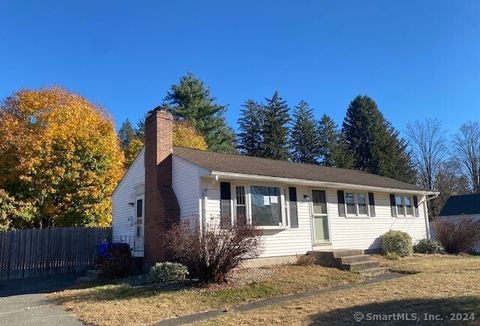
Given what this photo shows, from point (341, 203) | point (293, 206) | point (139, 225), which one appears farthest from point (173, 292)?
point (341, 203)

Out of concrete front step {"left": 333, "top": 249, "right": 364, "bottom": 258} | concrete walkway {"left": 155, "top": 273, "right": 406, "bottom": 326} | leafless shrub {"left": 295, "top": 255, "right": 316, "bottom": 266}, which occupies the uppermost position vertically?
concrete front step {"left": 333, "top": 249, "right": 364, "bottom": 258}

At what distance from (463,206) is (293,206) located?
24.0 m

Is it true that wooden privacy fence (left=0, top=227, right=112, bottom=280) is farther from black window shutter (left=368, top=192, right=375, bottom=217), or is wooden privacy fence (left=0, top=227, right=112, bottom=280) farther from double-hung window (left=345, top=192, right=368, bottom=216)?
black window shutter (left=368, top=192, right=375, bottom=217)

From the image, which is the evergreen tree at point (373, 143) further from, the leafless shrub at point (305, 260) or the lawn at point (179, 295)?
the lawn at point (179, 295)

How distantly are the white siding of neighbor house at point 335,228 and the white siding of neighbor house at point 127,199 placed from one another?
159 inches

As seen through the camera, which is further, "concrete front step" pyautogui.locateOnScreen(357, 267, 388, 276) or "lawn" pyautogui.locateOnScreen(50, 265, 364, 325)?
"concrete front step" pyautogui.locateOnScreen(357, 267, 388, 276)

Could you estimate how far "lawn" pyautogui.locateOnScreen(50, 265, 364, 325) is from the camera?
329 inches

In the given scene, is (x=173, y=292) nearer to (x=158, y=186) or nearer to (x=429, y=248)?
(x=158, y=186)

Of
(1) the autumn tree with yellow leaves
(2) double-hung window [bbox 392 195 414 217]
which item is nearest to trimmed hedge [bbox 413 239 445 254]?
(2) double-hung window [bbox 392 195 414 217]

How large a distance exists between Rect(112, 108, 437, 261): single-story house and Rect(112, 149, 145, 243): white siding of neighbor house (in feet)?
0.13

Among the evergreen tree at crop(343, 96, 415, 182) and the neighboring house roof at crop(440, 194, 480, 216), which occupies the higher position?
the evergreen tree at crop(343, 96, 415, 182)

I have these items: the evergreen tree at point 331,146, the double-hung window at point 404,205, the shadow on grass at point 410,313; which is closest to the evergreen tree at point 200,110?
the evergreen tree at point 331,146

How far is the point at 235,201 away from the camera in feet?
44.2

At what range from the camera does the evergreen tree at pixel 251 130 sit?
46.4 m
